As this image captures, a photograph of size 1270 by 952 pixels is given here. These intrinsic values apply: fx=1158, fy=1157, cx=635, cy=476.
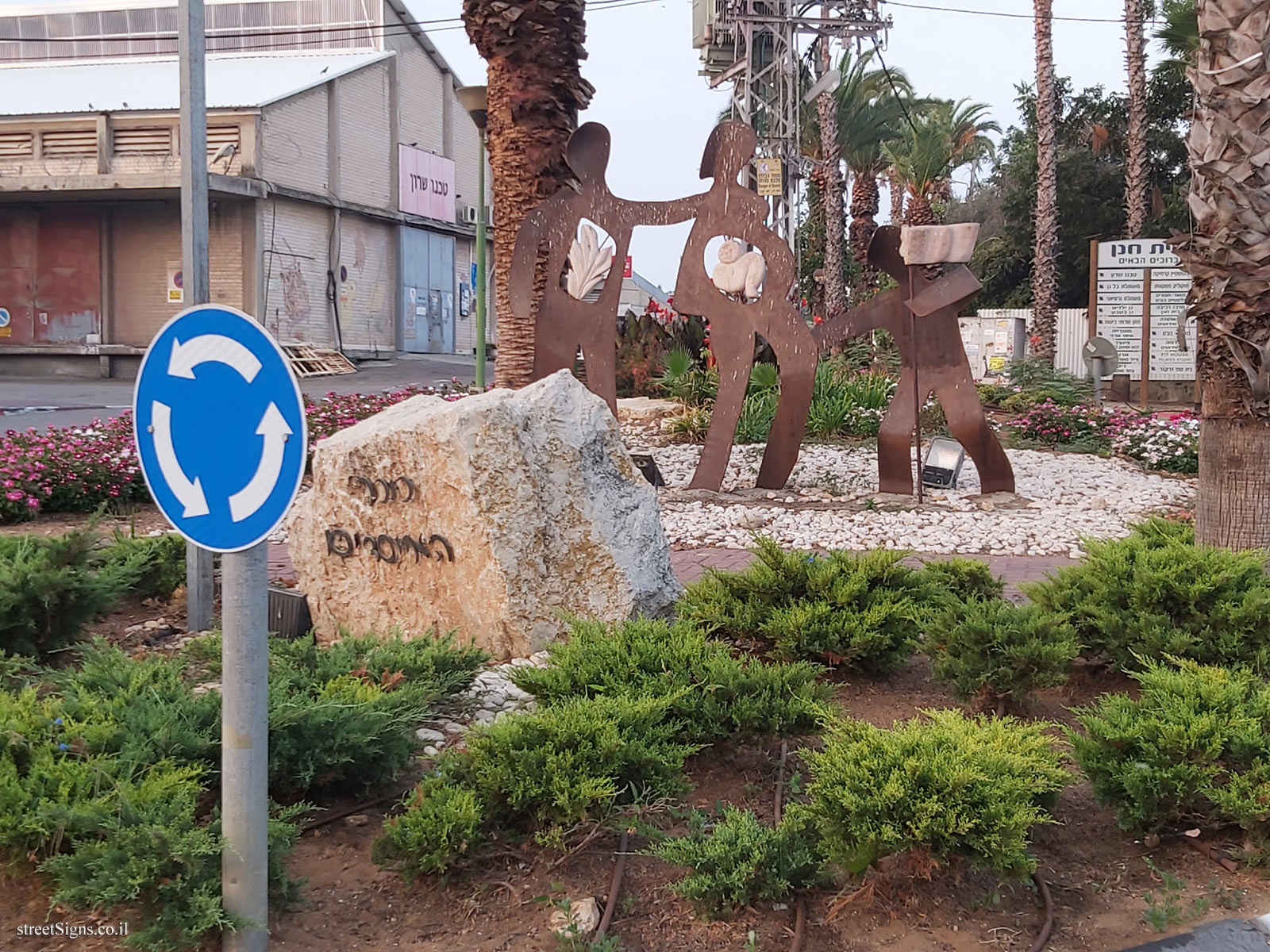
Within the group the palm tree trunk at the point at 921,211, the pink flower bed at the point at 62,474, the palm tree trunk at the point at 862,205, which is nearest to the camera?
the pink flower bed at the point at 62,474

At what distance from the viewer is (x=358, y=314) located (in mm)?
29016

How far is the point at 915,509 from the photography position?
9.66m

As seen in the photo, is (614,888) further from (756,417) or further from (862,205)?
(862,205)

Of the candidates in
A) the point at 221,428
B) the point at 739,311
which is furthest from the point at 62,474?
the point at 221,428

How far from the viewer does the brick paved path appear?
7.08 m

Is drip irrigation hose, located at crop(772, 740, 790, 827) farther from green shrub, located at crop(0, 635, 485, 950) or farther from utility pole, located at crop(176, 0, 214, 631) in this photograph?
utility pole, located at crop(176, 0, 214, 631)

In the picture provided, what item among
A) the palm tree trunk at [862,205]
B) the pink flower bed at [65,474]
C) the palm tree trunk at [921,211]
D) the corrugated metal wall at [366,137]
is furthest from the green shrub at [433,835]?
the palm tree trunk at [862,205]

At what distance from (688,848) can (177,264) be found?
83.2 feet

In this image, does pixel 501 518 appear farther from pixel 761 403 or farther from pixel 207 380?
pixel 761 403

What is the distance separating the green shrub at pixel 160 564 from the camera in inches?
231

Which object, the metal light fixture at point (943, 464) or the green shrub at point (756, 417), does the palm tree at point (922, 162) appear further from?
the metal light fixture at point (943, 464)

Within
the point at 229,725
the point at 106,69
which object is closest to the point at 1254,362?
the point at 229,725

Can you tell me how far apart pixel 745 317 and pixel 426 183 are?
934 inches

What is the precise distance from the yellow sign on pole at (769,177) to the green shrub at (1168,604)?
591 inches
